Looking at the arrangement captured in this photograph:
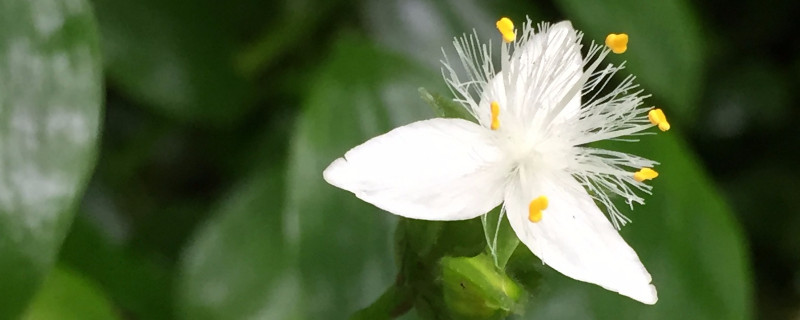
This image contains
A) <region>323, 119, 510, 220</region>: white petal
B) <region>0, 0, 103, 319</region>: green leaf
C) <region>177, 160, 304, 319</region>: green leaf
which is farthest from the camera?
<region>177, 160, 304, 319</region>: green leaf

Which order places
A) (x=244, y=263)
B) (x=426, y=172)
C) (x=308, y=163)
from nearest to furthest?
(x=426, y=172) < (x=308, y=163) < (x=244, y=263)

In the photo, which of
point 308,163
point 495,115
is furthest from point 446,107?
point 308,163

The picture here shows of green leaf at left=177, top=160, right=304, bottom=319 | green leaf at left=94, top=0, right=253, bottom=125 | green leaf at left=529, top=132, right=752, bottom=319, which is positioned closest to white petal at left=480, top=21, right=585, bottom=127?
green leaf at left=529, top=132, right=752, bottom=319

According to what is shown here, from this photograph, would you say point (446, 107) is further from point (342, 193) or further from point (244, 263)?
point (244, 263)

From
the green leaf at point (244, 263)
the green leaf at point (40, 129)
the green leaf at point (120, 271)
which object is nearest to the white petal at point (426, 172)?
the green leaf at point (40, 129)

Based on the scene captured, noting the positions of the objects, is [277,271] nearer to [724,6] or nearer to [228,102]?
[228,102]

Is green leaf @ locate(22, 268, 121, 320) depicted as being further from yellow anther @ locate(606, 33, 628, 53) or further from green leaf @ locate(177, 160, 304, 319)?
yellow anther @ locate(606, 33, 628, 53)

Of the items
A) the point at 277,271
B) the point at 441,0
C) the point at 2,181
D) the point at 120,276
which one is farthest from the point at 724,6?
the point at 2,181
